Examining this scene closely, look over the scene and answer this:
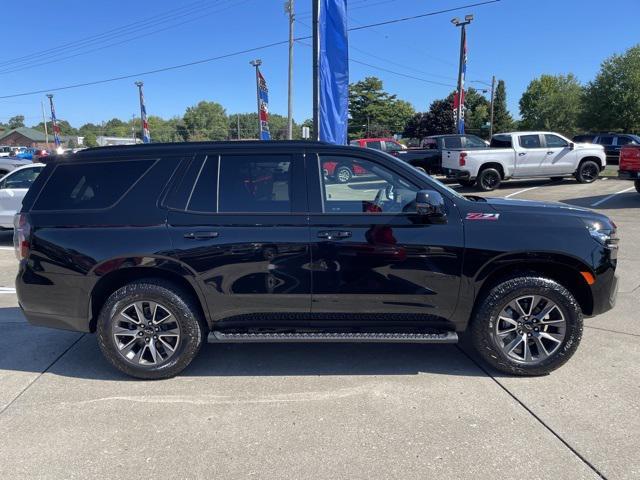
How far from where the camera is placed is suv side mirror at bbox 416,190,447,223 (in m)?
3.53

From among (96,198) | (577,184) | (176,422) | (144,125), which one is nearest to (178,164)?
(96,198)

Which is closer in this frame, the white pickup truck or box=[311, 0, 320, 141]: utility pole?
box=[311, 0, 320, 141]: utility pole

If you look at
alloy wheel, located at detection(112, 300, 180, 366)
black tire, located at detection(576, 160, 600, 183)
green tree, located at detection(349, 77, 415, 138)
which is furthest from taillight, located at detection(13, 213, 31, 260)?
green tree, located at detection(349, 77, 415, 138)

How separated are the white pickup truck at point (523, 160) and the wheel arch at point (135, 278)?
14.6m

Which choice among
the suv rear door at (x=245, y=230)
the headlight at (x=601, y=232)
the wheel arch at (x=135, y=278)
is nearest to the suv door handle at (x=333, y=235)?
Answer: the suv rear door at (x=245, y=230)

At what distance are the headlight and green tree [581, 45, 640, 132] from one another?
40.3m

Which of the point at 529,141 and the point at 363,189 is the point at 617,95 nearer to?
the point at 529,141

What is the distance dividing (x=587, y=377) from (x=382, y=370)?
1570 millimetres

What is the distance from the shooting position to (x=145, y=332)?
152 inches

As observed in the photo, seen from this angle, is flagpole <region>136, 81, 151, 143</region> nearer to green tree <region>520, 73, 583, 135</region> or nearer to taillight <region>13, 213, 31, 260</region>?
taillight <region>13, 213, 31, 260</region>

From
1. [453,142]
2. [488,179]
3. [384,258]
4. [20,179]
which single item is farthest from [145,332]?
[453,142]

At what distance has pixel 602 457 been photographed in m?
2.81

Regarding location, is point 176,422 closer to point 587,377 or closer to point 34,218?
point 34,218

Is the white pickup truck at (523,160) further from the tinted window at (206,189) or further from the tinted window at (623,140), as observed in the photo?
the tinted window at (206,189)
